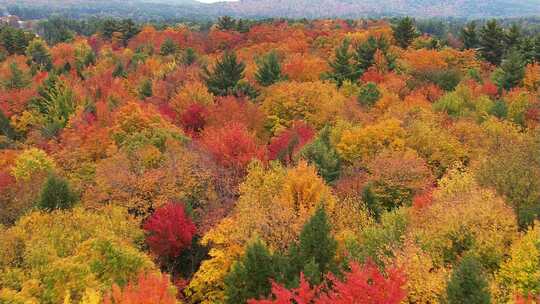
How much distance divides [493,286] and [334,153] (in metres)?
24.3

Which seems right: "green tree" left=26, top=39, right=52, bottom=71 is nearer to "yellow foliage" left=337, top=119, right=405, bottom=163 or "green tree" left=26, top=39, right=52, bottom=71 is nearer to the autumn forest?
the autumn forest

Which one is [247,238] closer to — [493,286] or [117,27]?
[493,286]

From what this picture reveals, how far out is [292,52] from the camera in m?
109

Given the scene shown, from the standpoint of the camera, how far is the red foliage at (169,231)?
35.6 m

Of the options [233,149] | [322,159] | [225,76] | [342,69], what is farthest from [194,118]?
[342,69]

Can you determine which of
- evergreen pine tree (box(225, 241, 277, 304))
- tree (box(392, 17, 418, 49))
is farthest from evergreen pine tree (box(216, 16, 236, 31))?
evergreen pine tree (box(225, 241, 277, 304))

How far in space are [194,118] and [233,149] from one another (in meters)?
15.2

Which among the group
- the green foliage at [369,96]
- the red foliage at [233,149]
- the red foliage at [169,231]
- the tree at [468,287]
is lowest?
the red foliage at [169,231]

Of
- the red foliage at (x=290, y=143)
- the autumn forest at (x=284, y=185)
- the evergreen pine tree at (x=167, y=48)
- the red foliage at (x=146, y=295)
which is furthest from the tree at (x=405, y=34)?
the red foliage at (x=146, y=295)

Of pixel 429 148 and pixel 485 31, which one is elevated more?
pixel 485 31

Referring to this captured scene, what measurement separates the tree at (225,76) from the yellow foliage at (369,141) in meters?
28.6

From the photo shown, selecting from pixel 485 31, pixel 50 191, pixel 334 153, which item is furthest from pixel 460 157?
pixel 485 31

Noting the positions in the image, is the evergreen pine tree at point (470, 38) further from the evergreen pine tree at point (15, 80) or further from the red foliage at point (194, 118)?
the evergreen pine tree at point (15, 80)

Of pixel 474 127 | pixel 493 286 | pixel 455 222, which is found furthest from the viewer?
pixel 474 127
